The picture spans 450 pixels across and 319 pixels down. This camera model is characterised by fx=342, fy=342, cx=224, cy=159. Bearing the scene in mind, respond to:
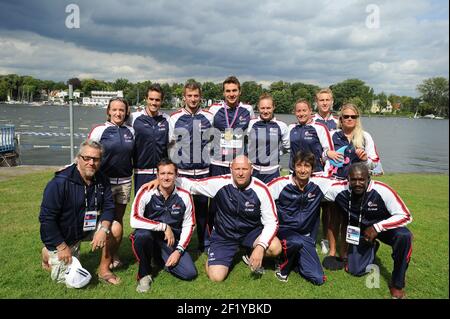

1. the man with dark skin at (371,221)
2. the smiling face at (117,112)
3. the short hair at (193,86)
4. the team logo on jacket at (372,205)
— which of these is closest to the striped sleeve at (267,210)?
the man with dark skin at (371,221)

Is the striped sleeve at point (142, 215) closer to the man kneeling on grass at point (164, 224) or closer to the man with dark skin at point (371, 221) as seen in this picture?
the man kneeling on grass at point (164, 224)

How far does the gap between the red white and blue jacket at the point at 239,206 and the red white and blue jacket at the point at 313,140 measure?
0.94m

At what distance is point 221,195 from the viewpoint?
4.59m

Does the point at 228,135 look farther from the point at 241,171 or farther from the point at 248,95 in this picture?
the point at 248,95

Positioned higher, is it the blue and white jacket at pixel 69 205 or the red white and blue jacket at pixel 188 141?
the red white and blue jacket at pixel 188 141

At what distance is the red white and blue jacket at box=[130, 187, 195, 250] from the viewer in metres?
4.36

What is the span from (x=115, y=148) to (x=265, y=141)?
2226 mm

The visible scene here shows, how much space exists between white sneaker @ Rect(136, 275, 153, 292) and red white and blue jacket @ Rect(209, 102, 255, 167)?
200 centimetres

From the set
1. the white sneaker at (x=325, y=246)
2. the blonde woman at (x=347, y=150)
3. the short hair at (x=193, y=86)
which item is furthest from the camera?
the white sneaker at (x=325, y=246)

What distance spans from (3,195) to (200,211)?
5.90m

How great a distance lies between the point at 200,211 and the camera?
5.27 metres

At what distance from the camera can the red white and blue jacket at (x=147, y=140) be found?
471 centimetres

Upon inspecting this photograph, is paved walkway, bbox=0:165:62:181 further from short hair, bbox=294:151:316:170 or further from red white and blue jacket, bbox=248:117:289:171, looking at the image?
short hair, bbox=294:151:316:170
